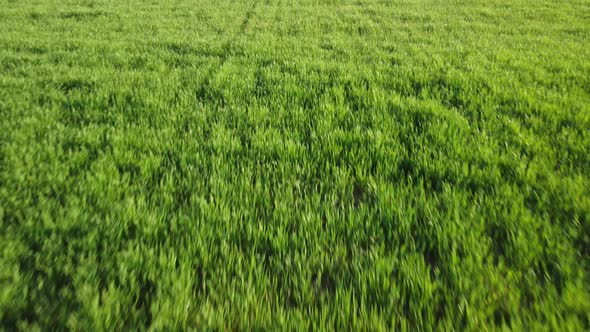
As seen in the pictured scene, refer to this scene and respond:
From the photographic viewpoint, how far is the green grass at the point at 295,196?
1.45 m

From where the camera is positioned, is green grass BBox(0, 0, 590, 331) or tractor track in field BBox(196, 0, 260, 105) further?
tractor track in field BBox(196, 0, 260, 105)

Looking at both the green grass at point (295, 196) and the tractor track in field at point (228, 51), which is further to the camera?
the tractor track in field at point (228, 51)

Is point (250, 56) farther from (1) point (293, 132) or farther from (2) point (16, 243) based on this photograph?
(2) point (16, 243)

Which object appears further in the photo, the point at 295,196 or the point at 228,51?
the point at 228,51

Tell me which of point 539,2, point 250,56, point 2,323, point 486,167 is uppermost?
point 539,2

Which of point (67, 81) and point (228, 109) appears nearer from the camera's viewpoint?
point (228, 109)

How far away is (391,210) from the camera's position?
2018mm

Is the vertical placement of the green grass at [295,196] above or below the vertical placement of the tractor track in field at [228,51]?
below

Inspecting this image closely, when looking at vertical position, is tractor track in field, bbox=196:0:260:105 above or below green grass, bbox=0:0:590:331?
above

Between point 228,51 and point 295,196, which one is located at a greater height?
point 228,51

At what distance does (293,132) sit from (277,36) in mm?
5687

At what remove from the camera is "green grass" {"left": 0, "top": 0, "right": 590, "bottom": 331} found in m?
1.45

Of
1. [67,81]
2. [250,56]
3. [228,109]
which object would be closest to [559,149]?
[228,109]

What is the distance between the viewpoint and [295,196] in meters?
2.22
